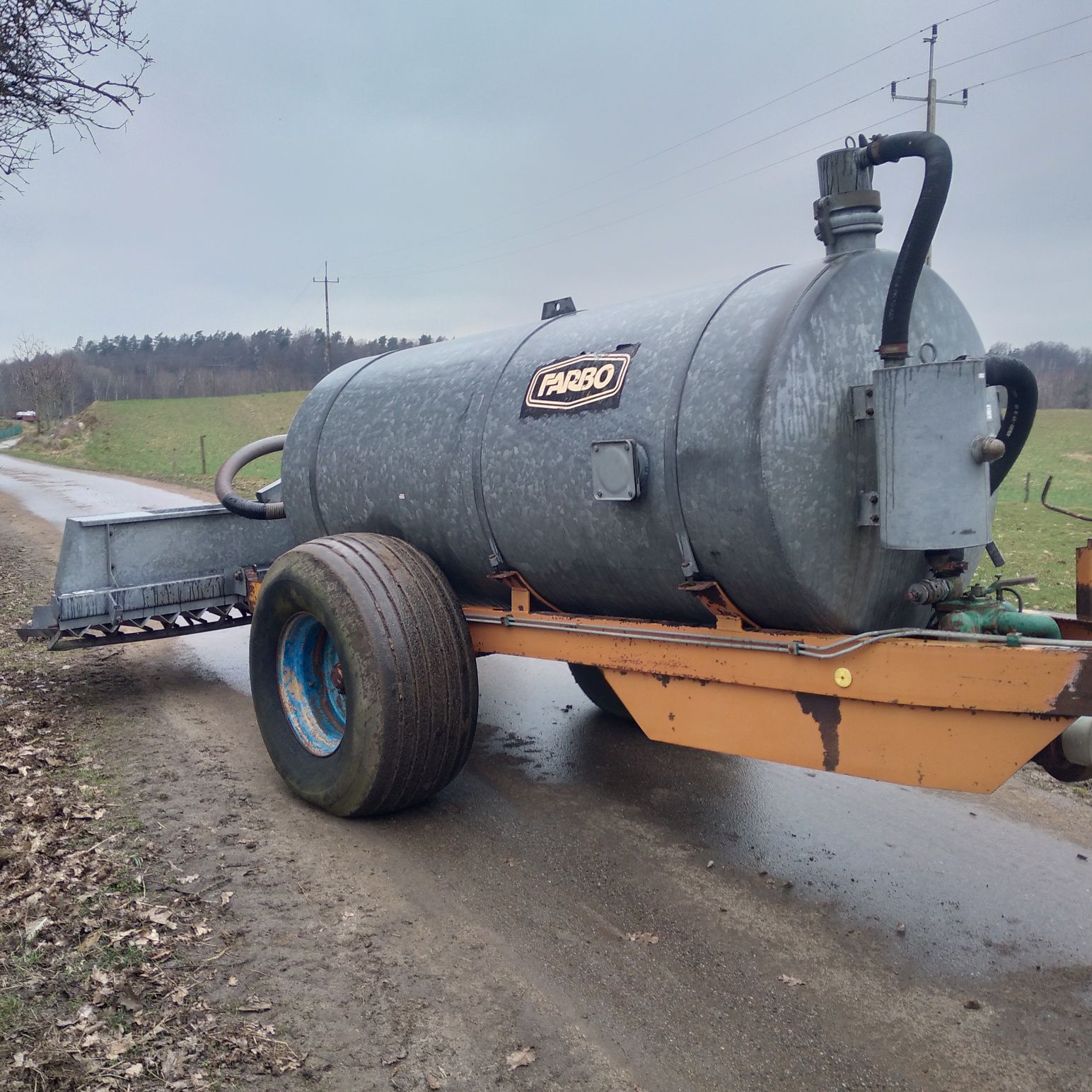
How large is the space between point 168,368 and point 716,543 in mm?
107367

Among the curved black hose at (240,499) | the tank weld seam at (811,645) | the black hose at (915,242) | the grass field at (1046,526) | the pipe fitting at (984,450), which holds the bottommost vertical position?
Answer: the grass field at (1046,526)

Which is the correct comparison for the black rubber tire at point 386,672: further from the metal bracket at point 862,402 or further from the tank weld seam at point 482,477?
the metal bracket at point 862,402

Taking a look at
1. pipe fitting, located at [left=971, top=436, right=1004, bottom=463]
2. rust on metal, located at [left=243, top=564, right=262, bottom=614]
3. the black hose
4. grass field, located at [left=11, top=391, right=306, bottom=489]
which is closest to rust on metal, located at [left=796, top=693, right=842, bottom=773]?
pipe fitting, located at [left=971, top=436, right=1004, bottom=463]

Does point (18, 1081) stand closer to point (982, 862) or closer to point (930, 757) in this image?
point (930, 757)

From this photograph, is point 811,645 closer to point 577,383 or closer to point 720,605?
point 720,605

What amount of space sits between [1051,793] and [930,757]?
7.90 ft

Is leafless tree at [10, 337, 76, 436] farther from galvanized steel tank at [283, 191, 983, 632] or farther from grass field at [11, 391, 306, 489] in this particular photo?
A: galvanized steel tank at [283, 191, 983, 632]

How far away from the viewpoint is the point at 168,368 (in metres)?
102

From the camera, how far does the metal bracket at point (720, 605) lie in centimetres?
376

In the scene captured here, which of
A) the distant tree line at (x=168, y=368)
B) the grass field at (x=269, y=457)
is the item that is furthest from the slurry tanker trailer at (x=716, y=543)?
the distant tree line at (x=168, y=368)

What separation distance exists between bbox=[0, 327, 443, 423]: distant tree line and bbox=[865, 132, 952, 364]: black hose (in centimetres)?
5401

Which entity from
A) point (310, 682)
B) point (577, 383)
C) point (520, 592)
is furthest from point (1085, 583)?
point (310, 682)

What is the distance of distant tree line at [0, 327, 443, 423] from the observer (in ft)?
190

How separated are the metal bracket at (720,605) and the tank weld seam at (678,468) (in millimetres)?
45
